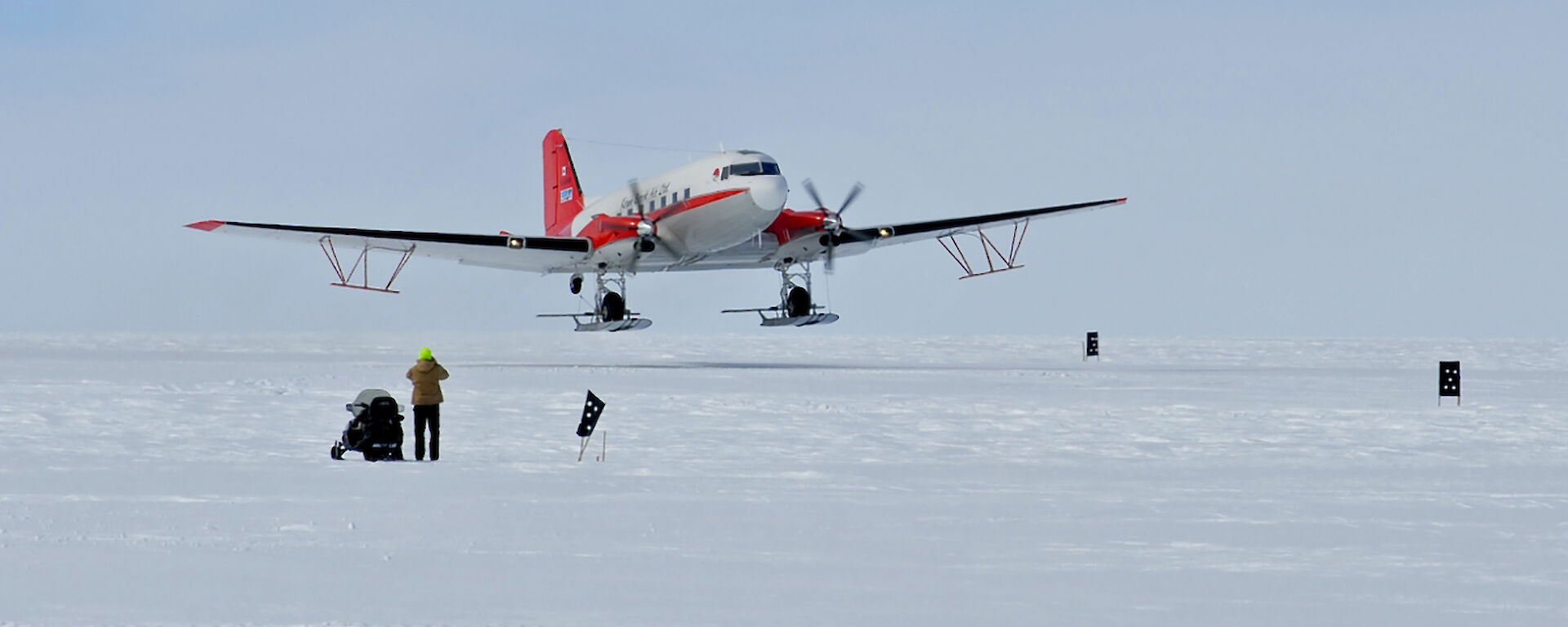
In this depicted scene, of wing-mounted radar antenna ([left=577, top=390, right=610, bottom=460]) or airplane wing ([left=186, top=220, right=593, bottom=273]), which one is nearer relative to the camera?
wing-mounted radar antenna ([left=577, top=390, right=610, bottom=460])

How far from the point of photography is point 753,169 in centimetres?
3691

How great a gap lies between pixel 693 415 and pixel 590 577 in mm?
13142

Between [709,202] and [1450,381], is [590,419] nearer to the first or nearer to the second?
[1450,381]

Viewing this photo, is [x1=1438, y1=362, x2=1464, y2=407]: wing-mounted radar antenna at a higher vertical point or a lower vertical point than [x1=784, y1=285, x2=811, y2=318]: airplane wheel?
lower

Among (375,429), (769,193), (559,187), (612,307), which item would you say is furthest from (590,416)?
(559,187)

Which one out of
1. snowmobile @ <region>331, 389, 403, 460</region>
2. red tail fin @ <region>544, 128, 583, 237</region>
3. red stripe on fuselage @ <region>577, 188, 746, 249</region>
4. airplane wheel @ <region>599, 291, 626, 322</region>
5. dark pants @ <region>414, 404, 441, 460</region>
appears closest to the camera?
snowmobile @ <region>331, 389, 403, 460</region>

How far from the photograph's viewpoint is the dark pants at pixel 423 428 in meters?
16.0

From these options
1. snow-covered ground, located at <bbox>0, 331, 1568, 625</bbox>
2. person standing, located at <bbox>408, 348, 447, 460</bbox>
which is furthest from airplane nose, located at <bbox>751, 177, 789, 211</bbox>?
person standing, located at <bbox>408, 348, 447, 460</bbox>

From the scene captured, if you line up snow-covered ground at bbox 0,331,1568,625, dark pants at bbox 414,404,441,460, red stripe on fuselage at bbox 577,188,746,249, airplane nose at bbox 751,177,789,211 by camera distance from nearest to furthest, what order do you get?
snow-covered ground at bbox 0,331,1568,625
dark pants at bbox 414,404,441,460
airplane nose at bbox 751,177,789,211
red stripe on fuselage at bbox 577,188,746,249

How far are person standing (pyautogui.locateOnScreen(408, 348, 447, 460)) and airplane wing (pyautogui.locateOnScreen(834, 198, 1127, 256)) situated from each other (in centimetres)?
2609

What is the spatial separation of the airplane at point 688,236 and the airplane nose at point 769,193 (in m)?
0.03

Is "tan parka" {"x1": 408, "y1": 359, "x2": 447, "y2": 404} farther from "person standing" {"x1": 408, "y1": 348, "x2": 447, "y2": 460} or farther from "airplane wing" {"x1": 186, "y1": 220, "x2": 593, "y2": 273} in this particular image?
"airplane wing" {"x1": 186, "y1": 220, "x2": 593, "y2": 273}

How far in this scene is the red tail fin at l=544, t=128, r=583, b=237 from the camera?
5266 centimetres

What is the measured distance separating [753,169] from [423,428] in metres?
21.6
